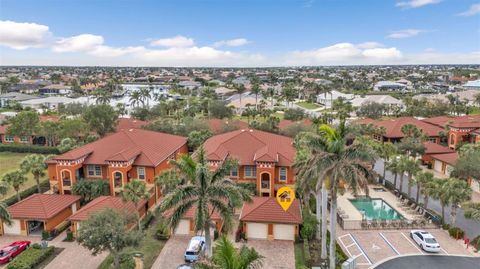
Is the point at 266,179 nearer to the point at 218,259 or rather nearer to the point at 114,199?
the point at 114,199

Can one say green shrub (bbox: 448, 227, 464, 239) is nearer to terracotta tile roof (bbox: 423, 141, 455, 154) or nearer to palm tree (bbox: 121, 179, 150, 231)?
terracotta tile roof (bbox: 423, 141, 455, 154)

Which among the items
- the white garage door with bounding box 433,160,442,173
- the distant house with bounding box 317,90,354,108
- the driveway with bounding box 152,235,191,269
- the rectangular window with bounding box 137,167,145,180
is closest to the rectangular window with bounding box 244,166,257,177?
the rectangular window with bounding box 137,167,145,180

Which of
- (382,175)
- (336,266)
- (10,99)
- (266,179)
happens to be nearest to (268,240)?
(336,266)

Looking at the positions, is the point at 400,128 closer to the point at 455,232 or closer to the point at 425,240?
the point at 455,232

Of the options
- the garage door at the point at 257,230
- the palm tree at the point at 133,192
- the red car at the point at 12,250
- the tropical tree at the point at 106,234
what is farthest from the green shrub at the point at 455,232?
the red car at the point at 12,250

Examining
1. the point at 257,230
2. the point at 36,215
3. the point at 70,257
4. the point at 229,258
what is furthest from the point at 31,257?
the point at 229,258
